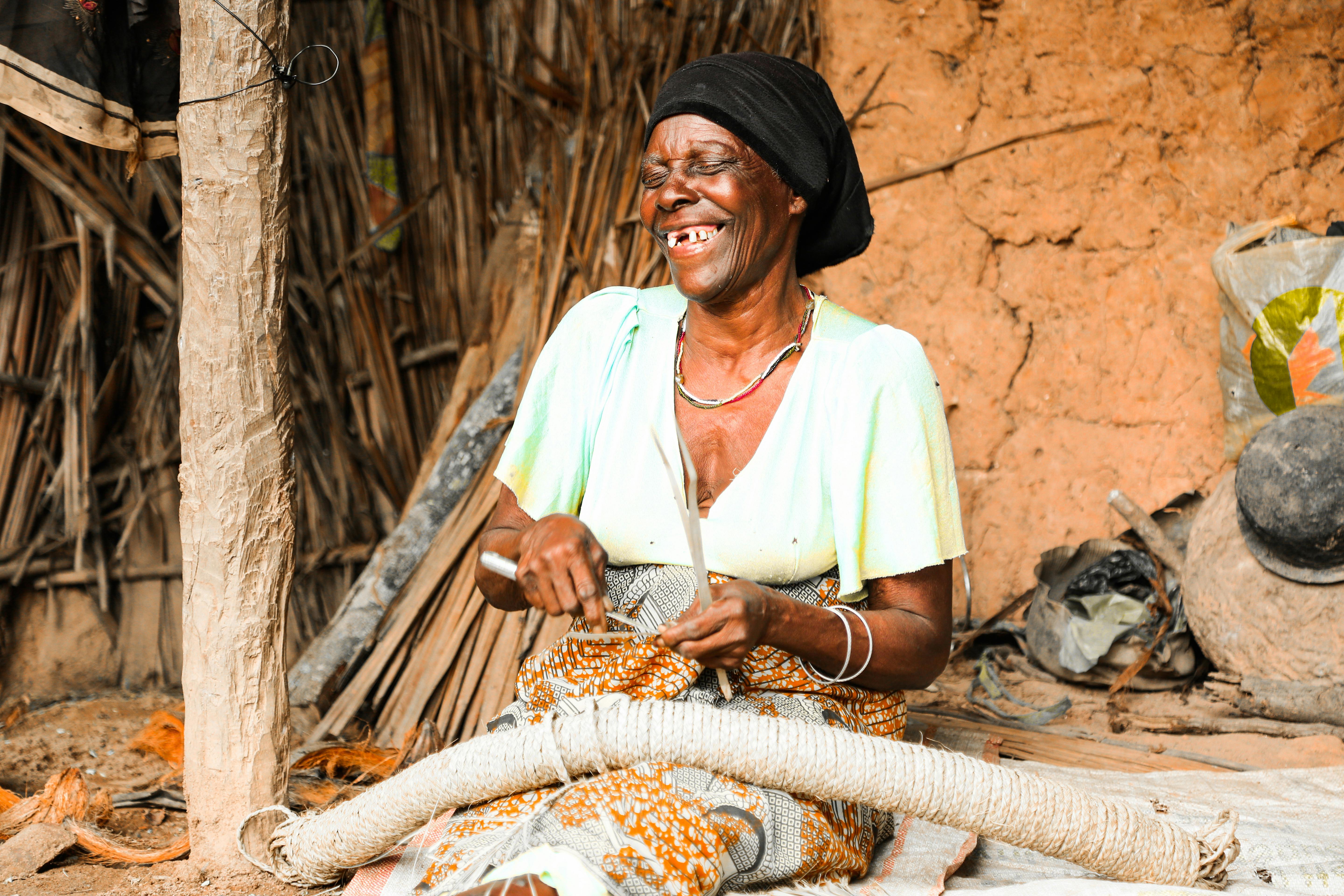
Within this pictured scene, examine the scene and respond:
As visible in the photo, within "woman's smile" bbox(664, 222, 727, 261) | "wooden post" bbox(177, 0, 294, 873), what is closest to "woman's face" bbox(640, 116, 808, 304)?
"woman's smile" bbox(664, 222, 727, 261)

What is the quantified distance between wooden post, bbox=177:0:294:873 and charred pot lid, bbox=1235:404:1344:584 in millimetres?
2270

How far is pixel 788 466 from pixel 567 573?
18.2 inches

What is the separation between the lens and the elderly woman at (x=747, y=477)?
4.91ft

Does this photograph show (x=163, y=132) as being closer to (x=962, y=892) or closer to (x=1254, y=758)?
(x=962, y=892)

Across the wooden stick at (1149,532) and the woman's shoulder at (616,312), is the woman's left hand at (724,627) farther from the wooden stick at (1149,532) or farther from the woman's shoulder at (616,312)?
the wooden stick at (1149,532)

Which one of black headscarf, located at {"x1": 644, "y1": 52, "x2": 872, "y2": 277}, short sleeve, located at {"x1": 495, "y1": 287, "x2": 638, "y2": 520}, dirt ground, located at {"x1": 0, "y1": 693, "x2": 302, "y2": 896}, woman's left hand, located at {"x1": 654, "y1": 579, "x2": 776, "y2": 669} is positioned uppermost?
black headscarf, located at {"x1": 644, "y1": 52, "x2": 872, "y2": 277}

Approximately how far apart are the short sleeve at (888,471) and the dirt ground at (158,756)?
3.51 feet

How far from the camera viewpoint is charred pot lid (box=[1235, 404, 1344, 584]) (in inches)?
99.7

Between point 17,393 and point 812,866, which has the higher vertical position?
point 17,393

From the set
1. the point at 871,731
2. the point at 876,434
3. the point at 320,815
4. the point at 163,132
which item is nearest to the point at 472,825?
the point at 320,815

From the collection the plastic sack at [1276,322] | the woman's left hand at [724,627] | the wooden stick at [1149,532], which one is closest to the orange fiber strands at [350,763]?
the woman's left hand at [724,627]

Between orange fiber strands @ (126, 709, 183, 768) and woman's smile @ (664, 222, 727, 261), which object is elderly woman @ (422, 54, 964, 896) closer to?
woman's smile @ (664, 222, 727, 261)

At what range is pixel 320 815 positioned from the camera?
167 cm

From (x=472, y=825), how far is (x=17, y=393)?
2571mm
